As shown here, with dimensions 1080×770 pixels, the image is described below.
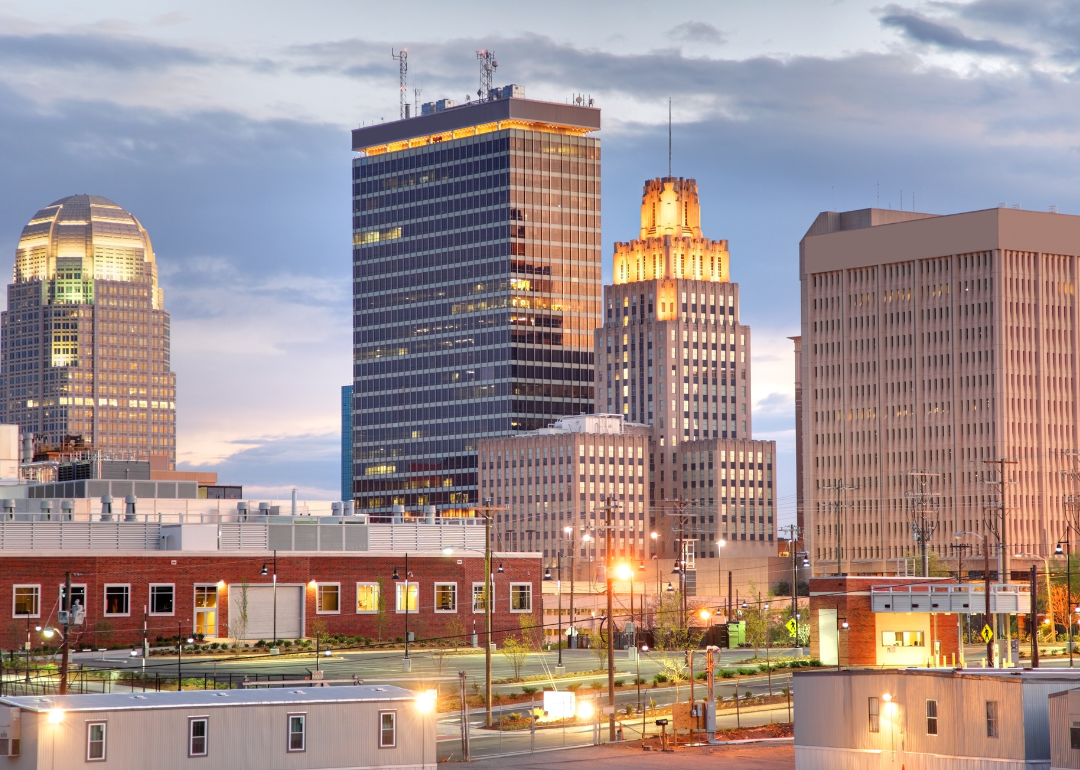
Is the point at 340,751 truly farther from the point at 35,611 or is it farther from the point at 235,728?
the point at 35,611

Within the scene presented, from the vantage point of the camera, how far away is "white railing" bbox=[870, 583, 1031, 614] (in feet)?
346

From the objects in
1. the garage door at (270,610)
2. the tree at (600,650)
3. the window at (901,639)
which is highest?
the garage door at (270,610)

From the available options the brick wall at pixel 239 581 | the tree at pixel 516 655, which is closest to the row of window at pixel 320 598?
the brick wall at pixel 239 581

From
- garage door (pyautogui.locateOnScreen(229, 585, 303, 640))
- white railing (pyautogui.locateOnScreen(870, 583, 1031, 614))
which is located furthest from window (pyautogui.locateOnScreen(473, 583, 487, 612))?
white railing (pyautogui.locateOnScreen(870, 583, 1031, 614))

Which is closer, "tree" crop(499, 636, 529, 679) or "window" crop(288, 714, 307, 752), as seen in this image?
"window" crop(288, 714, 307, 752)

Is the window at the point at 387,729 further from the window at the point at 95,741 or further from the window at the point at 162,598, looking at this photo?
the window at the point at 162,598

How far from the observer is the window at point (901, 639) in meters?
110

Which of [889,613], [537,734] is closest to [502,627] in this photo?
[889,613]

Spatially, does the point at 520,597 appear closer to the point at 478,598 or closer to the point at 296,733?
the point at 478,598

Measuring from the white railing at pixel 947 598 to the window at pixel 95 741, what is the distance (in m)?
57.7

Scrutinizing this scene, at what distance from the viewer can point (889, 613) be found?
111 meters

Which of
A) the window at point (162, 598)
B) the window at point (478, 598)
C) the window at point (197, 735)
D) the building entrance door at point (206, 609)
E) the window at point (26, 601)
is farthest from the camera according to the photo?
the window at point (478, 598)

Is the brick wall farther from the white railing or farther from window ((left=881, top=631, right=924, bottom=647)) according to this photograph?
the white railing

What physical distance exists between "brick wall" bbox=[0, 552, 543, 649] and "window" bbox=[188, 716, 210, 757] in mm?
45734
